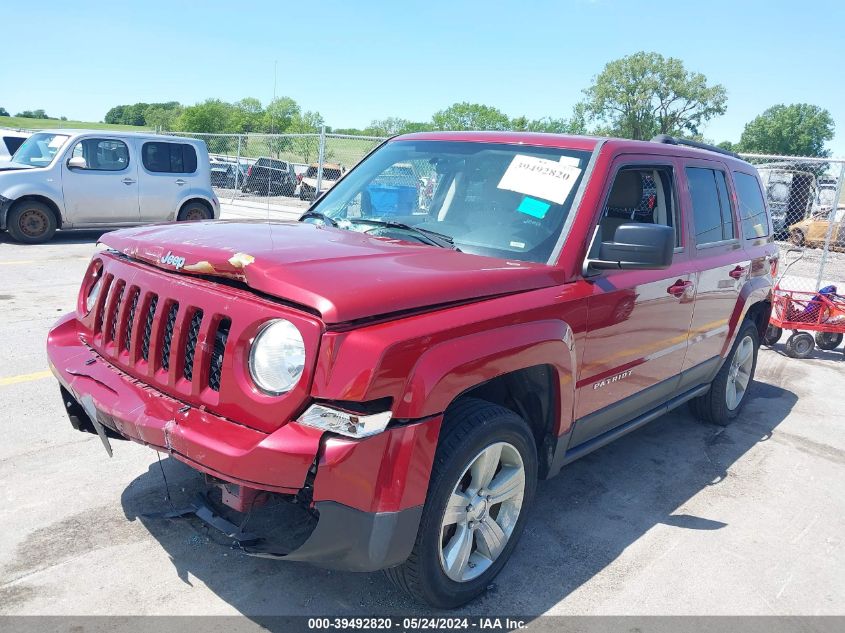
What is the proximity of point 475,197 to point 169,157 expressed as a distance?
10.7 m

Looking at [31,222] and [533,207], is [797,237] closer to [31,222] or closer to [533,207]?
[31,222]

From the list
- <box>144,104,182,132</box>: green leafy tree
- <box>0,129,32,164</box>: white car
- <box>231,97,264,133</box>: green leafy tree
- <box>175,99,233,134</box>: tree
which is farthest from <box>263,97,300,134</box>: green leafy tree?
<box>0,129,32,164</box>: white car

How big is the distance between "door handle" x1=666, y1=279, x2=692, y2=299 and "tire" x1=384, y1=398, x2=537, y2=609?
58.1 inches

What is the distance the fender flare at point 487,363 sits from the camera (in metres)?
2.29

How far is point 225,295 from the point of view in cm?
244

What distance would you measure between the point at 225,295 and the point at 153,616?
128 centimetres

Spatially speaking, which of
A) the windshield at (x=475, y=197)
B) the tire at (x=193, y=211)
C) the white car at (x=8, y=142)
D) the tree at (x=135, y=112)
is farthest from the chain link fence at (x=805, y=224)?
the tree at (x=135, y=112)

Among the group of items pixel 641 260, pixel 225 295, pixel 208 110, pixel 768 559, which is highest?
pixel 208 110

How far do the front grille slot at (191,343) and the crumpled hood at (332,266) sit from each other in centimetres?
18

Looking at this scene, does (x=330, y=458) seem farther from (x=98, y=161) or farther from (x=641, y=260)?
(x=98, y=161)

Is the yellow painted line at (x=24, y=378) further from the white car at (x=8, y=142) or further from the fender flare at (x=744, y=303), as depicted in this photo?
the white car at (x=8, y=142)

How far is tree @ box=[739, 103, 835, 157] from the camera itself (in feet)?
228

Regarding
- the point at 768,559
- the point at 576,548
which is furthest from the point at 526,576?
the point at 768,559

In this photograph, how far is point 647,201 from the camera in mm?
4020
